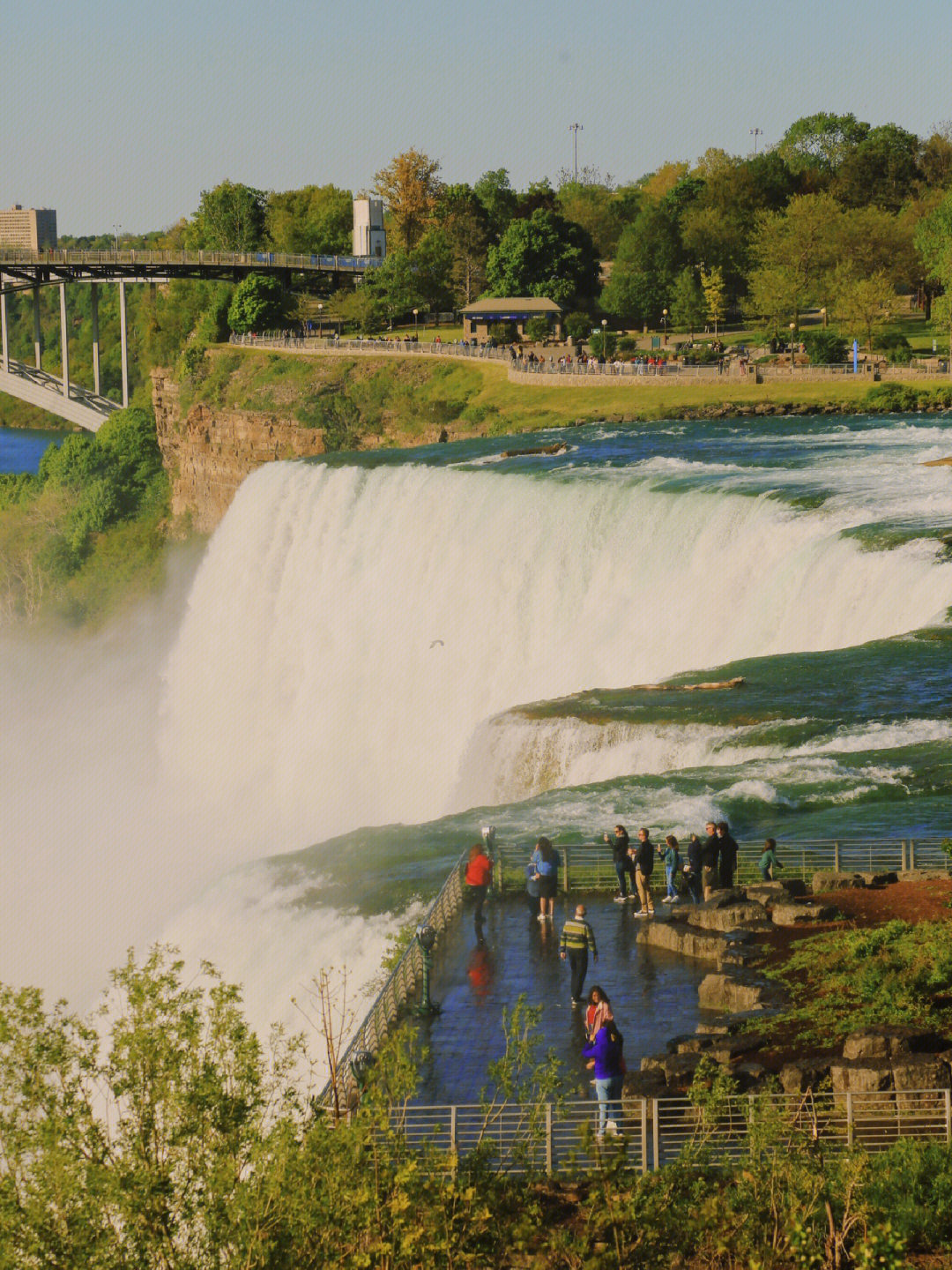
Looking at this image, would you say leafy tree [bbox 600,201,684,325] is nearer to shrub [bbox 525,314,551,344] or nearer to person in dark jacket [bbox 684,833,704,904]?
shrub [bbox 525,314,551,344]

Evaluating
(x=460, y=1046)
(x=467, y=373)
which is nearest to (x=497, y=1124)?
(x=460, y=1046)

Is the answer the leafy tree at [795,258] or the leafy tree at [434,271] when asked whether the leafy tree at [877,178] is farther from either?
the leafy tree at [434,271]

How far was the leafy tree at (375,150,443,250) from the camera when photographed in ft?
350

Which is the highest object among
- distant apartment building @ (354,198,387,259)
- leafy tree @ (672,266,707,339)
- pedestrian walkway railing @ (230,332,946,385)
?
distant apartment building @ (354,198,387,259)

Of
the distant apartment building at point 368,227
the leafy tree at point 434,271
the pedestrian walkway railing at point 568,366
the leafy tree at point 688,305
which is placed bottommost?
the pedestrian walkway railing at point 568,366

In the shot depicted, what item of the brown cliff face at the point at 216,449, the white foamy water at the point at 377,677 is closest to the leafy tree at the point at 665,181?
the brown cliff face at the point at 216,449

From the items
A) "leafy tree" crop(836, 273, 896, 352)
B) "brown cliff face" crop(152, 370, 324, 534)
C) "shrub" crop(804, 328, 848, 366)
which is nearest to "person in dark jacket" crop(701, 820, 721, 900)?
"shrub" crop(804, 328, 848, 366)

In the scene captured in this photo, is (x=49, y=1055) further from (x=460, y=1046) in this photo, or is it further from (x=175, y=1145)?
(x=460, y=1046)

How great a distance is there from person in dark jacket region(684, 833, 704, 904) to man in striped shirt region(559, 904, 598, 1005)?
9.87 feet

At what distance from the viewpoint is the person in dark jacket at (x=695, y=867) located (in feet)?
63.7

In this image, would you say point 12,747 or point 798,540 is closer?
point 798,540

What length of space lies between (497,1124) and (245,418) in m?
63.6

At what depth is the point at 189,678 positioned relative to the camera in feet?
169

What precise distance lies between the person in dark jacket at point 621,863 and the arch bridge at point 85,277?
6918cm
